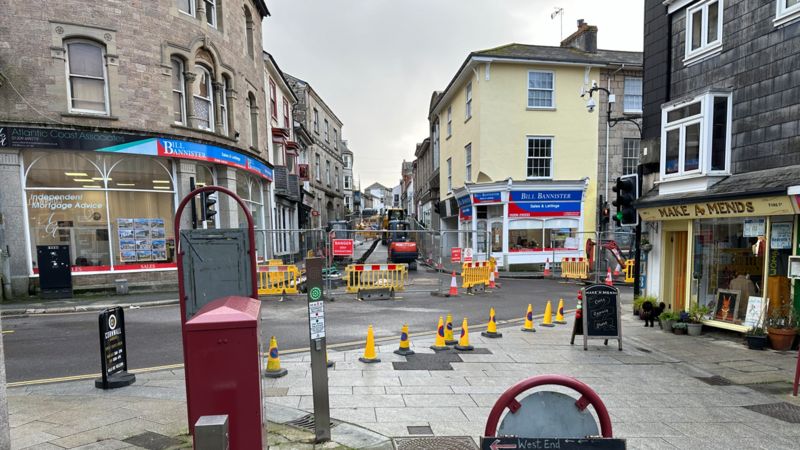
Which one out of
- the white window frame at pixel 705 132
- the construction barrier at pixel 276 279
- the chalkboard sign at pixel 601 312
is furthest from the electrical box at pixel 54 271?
the white window frame at pixel 705 132

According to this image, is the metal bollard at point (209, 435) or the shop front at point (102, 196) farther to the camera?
the shop front at point (102, 196)

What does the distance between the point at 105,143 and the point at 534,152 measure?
767 inches

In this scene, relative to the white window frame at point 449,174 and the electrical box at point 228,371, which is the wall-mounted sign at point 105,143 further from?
the white window frame at point 449,174

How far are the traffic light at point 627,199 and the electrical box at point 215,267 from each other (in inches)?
372

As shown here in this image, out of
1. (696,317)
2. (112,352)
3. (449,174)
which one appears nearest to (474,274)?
(696,317)

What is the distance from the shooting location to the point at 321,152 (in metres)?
40.8

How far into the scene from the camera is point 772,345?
7848 millimetres

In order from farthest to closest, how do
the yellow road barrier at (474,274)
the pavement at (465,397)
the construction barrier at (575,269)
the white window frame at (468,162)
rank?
the white window frame at (468,162) < the construction barrier at (575,269) < the yellow road barrier at (474,274) < the pavement at (465,397)

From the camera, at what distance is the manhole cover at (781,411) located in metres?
4.97

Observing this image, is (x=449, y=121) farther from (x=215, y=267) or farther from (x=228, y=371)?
(x=228, y=371)

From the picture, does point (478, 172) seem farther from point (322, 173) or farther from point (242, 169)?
point (322, 173)

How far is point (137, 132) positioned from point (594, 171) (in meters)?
21.8

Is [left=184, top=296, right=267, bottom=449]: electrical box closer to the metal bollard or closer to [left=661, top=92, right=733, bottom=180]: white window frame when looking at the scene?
the metal bollard

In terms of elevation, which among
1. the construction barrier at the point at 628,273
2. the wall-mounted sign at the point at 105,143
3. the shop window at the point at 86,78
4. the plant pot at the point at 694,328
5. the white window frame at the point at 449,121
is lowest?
the construction barrier at the point at 628,273
